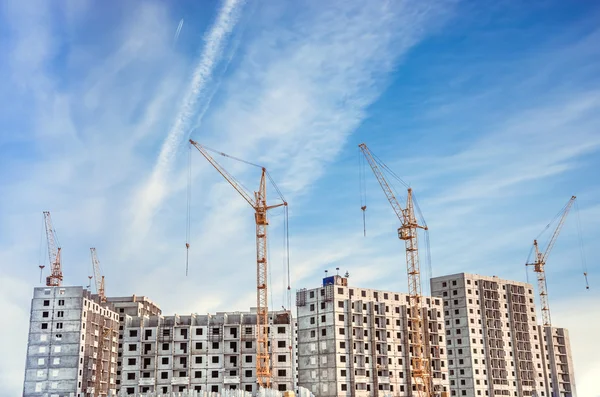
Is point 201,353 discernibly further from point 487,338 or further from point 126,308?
point 487,338

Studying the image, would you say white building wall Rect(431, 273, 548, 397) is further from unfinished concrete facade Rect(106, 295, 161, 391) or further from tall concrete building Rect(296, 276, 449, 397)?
unfinished concrete facade Rect(106, 295, 161, 391)

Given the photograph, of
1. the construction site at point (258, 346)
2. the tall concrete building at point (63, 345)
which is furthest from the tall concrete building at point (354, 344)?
the tall concrete building at point (63, 345)

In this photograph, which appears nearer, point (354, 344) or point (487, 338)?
point (354, 344)

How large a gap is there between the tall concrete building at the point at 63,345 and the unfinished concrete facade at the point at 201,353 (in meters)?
7.45

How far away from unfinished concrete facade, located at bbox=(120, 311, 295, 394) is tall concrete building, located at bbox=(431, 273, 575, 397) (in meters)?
56.5

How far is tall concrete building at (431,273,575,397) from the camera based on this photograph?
18400cm

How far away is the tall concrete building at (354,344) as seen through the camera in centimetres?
14762

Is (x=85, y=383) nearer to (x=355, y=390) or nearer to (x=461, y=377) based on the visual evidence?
(x=355, y=390)

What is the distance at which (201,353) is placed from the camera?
152 m

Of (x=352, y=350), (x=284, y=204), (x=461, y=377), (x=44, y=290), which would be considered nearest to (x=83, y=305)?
(x=44, y=290)

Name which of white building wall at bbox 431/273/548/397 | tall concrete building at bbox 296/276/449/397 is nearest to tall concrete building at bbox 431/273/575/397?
white building wall at bbox 431/273/548/397

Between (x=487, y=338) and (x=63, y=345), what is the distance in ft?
360

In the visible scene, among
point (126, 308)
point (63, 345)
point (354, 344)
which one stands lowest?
point (354, 344)

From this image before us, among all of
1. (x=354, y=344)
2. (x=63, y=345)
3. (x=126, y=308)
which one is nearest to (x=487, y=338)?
(x=354, y=344)
